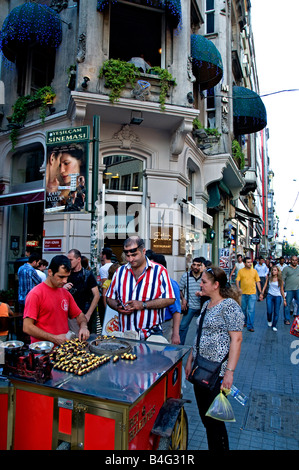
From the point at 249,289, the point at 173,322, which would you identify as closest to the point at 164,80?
the point at 249,289

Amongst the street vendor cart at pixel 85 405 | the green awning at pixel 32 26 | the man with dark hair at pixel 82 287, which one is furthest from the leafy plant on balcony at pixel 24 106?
the street vendor cart at pixel 85 405

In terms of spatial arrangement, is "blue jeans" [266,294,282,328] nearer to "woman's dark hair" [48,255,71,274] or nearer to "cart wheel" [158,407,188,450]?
"cart wheel" [158,407,188,450]

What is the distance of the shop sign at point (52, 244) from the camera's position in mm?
9883

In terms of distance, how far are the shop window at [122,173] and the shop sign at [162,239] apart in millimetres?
1567

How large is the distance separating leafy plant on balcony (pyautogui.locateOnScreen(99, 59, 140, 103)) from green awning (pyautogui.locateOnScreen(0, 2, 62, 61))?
2.78 m

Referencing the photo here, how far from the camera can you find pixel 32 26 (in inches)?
404

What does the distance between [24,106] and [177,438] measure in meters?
11.7

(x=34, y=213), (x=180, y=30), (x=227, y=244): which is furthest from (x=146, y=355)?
(x=227, y=244)

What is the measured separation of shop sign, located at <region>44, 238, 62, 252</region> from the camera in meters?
9.88

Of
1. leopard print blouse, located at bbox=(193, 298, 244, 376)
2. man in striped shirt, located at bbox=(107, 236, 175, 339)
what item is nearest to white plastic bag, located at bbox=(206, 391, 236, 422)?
leopard print blouse, located at bbox=(193, 298, 244, 376)

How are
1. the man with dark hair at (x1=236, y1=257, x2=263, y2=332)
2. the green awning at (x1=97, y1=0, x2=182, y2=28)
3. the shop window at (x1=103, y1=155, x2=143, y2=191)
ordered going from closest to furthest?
the man with dark hair at (x1=236, y1=257, x2=263, y2=332), the green awning at (x1=97, y1=0, x2=182, y2=28), the shop window at (x1=103, y1=155, x2=143, y2=191)

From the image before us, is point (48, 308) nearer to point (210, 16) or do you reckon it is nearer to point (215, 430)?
point (215, 430)

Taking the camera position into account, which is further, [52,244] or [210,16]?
[210,16]
